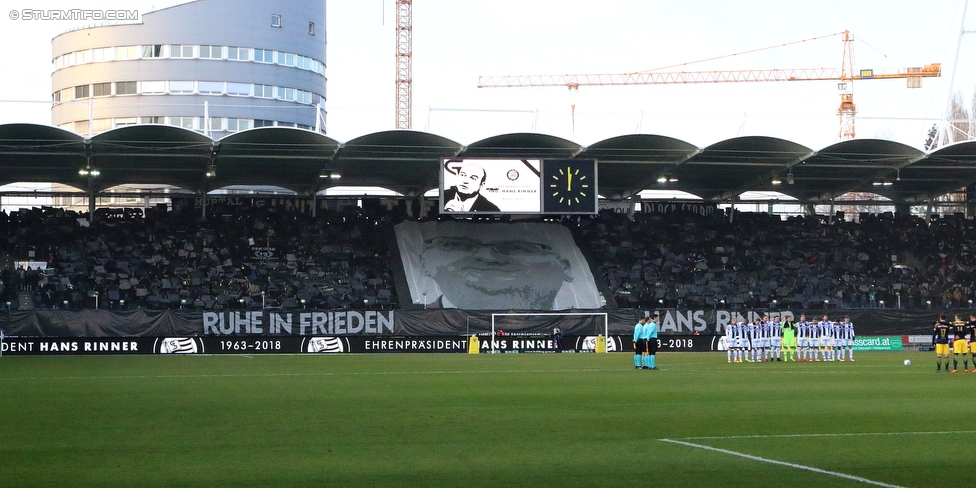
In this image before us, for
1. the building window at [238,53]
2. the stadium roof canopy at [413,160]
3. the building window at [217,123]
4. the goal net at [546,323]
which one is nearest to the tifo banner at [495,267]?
the goal net at [546,323]

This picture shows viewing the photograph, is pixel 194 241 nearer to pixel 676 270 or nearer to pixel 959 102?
pixel 676 270

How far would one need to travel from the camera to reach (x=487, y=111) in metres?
43.9

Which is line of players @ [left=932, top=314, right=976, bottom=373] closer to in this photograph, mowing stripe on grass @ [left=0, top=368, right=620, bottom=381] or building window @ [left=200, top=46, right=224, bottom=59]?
mowing stripe on grass @ [left=0, top=368, right=620, bottom=381]

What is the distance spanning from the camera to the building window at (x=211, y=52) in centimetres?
9369

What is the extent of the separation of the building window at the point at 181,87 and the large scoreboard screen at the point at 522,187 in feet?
176

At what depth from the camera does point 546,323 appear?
46.7 metres

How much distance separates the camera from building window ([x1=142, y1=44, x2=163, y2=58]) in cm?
9362

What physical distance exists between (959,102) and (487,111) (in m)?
51.9

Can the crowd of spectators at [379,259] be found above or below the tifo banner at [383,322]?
above

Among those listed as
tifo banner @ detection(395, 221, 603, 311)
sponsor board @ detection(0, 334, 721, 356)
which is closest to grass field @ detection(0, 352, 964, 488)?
sponsor board @ detection(0, 334, 721, 356)

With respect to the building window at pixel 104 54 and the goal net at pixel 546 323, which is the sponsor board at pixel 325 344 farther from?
the building window at pixel 104 54

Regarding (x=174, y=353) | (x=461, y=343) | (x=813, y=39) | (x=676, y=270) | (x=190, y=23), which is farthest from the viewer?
(x=813, y=39)

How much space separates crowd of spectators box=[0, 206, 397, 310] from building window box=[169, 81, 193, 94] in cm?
4153

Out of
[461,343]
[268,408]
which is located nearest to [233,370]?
[268,408]
